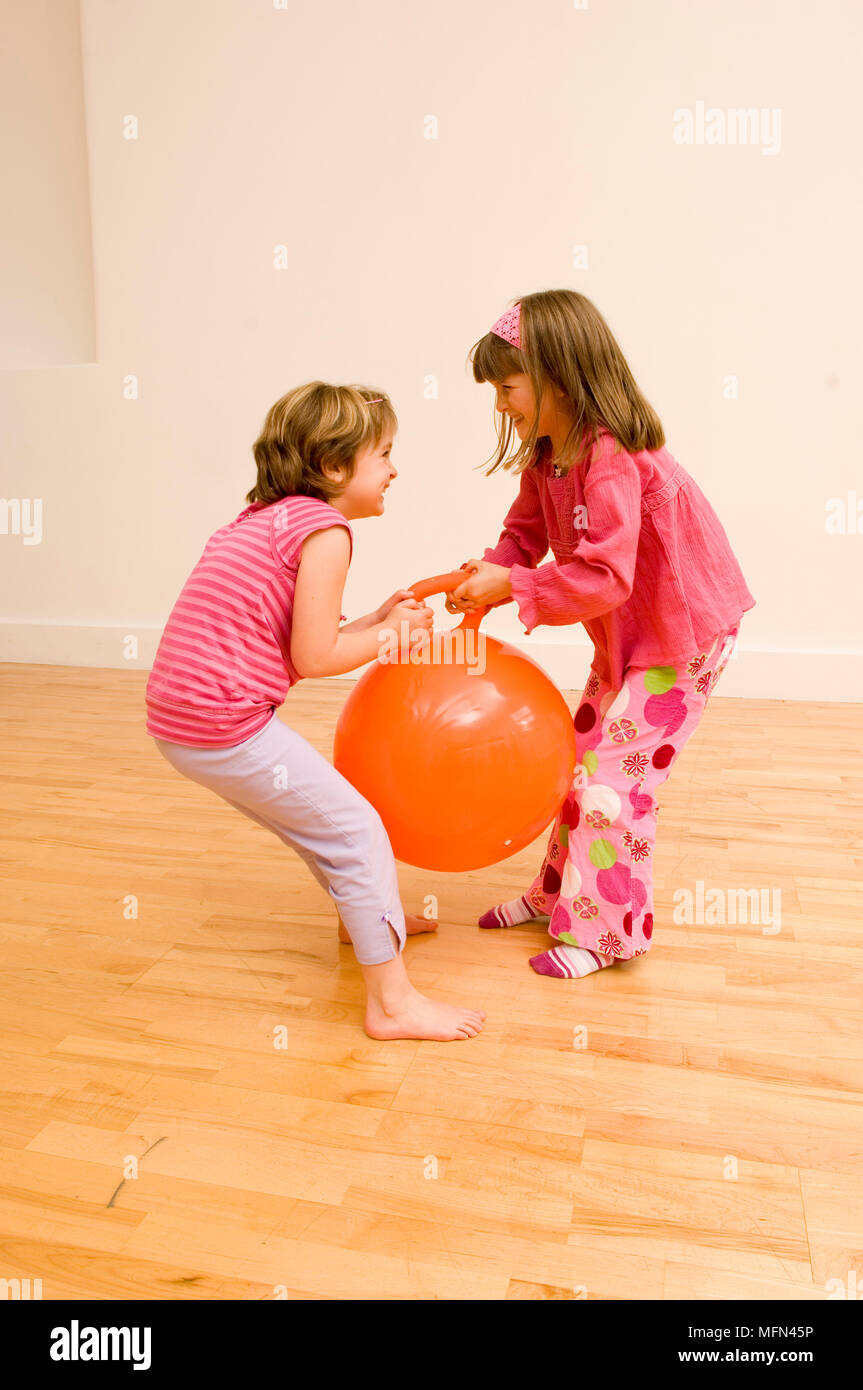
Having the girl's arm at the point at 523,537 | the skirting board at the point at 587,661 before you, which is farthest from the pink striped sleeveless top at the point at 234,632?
the skirting board at the point at 587,661

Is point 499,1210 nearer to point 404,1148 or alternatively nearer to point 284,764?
point 404,1148

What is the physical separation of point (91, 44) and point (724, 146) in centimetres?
224

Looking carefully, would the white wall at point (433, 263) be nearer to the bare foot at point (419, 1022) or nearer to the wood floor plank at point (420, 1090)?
the wood floor plank at point (420, 1090)

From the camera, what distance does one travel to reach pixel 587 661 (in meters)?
3.68

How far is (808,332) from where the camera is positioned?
3404 mm

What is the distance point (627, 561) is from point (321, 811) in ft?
1.79

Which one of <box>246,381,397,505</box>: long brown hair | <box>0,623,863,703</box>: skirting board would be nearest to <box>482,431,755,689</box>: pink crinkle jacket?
<box>246,381,397,505</box>: long brown hair

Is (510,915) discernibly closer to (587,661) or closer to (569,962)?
(569,962)

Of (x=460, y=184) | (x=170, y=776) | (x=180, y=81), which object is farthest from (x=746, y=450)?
(x=180, y=81)

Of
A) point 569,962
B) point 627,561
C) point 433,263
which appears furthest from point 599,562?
point 433,263

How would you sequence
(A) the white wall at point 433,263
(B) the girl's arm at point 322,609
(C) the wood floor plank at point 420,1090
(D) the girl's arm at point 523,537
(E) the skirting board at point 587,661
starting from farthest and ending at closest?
(E) the skirting board at point 587,661, (A) the white wall at point 433,263, (D) the girl's arm at point 523,537, (B) the girl's arm at point 322,609, (C) the wood floor plank at point 420,1090

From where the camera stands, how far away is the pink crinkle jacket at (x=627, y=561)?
5.03ft

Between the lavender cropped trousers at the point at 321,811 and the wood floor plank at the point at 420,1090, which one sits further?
the lavender cropped trousers at the point at 321,811

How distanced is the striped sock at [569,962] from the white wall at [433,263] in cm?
205
